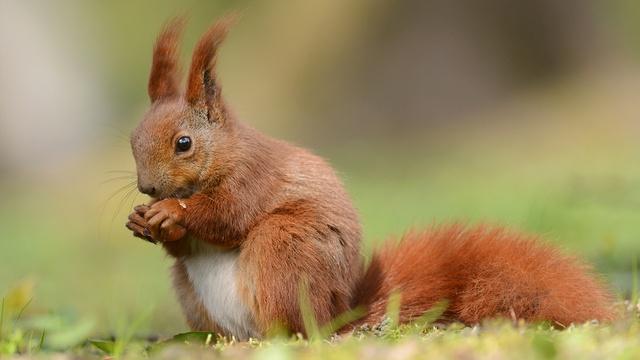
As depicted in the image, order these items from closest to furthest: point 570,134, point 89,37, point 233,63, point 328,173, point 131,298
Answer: point 328,173
point 131,298
point 570,134
point 233,63
point 89,37

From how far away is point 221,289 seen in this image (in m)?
3.68

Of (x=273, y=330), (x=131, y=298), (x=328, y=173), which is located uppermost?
(x=328, y=173)

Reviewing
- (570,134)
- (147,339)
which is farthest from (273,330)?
(570,134)

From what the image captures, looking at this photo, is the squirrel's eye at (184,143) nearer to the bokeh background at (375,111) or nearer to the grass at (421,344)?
the grass at (421,344)

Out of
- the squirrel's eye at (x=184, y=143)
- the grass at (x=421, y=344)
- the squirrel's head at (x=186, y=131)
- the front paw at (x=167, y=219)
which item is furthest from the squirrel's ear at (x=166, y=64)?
the grass at (x=421, y=344)

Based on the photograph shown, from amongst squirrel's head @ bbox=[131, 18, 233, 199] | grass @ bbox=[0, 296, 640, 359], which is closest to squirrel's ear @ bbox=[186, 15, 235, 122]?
squirrel's head @ bbox=[131, 18, 233, 199]

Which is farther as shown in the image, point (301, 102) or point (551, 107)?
point (301, 102)

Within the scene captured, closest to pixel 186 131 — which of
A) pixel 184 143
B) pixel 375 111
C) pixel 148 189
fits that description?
pixel 184 143

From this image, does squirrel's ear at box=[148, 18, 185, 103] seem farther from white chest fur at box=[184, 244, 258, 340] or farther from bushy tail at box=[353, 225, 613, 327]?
bushy tail at box=[353, 225, 613, 327]

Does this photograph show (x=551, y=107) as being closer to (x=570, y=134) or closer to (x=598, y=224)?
(x=570, y=134)

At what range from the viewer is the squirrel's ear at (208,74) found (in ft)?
12.4

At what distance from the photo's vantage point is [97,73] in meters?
19.8

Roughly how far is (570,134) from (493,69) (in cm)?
185

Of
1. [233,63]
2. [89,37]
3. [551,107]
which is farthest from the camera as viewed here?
[89,37]
